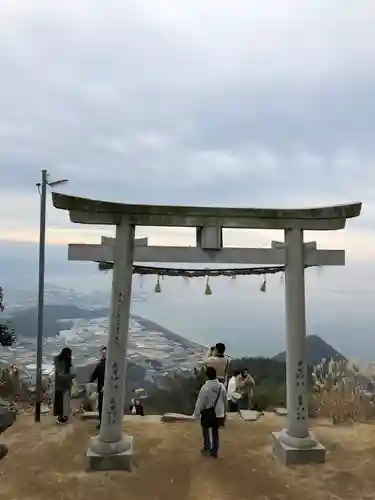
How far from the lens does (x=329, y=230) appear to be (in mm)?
7703

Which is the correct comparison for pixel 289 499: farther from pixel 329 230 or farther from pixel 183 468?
pixel 329 230

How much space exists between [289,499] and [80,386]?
6675mm

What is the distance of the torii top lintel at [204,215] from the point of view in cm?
725

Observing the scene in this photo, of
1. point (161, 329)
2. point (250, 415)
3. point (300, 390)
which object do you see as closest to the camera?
point (300, 390)

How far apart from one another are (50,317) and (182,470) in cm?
1350

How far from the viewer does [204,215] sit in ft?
24.4

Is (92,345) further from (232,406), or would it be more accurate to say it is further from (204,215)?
(204,215)

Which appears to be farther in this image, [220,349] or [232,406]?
[232,406]

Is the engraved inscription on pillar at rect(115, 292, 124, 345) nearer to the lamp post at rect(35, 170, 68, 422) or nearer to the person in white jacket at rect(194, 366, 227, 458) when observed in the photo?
the person in white jacket at rect(194, 366, 227, 458)

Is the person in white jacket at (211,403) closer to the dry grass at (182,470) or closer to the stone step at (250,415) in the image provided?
the dry grass at (182,470)

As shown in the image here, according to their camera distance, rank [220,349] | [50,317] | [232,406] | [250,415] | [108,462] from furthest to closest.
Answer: [50,317], [232,406], [250,415], [220,349], [108,462]

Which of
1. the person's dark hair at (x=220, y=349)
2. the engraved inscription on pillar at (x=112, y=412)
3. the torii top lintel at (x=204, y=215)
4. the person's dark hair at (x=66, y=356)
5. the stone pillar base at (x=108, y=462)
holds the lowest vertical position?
the stone pillar base at (x=108, y=462)

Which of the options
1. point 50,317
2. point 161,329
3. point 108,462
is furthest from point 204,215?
point 161,329

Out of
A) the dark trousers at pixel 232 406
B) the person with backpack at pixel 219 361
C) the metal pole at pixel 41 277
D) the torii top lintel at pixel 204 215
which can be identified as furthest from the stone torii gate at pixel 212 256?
the dark trousers at pixel 232 406
